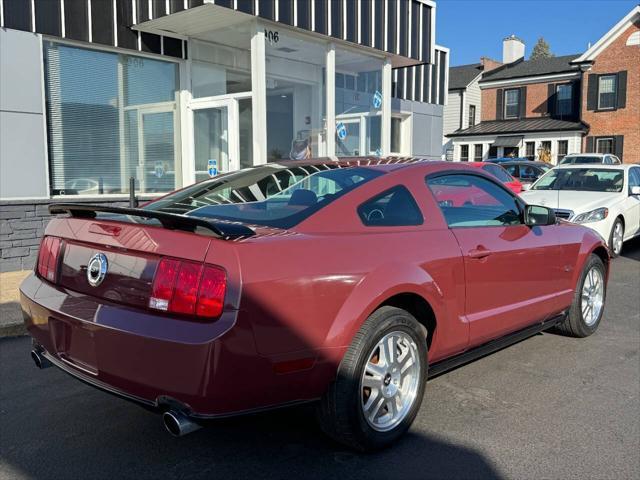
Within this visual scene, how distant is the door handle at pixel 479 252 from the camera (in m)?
3.73

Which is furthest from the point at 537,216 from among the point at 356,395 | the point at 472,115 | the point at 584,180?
the point at 472,115

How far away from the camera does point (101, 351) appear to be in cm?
276

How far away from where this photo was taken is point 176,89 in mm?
10242

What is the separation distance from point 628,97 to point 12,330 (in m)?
31.3

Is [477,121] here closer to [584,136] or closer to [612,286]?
[584,136]

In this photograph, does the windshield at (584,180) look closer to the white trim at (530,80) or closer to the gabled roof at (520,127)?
the gabled roof at (520,127)

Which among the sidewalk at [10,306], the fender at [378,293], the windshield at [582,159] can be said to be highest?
the windshield at [582,159]

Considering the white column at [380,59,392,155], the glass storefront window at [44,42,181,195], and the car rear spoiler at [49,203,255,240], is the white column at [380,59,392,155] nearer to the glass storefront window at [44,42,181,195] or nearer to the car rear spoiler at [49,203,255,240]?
the glass storefront window at [44,42,181,195]

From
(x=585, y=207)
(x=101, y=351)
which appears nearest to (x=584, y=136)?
(x=585, y=207)

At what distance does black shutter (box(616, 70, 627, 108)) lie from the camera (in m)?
29.5

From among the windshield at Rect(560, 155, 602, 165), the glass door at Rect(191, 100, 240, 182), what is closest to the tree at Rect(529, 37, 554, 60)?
the windshield at Rect(560, 155, 602, 165)

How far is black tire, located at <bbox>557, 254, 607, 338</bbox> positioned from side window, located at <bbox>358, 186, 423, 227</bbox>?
2.23 m

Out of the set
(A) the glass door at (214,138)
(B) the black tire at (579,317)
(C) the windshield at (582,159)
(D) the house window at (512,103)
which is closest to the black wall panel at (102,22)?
(A) the glass door at (214,138)

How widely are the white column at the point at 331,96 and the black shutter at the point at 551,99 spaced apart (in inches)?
1037
